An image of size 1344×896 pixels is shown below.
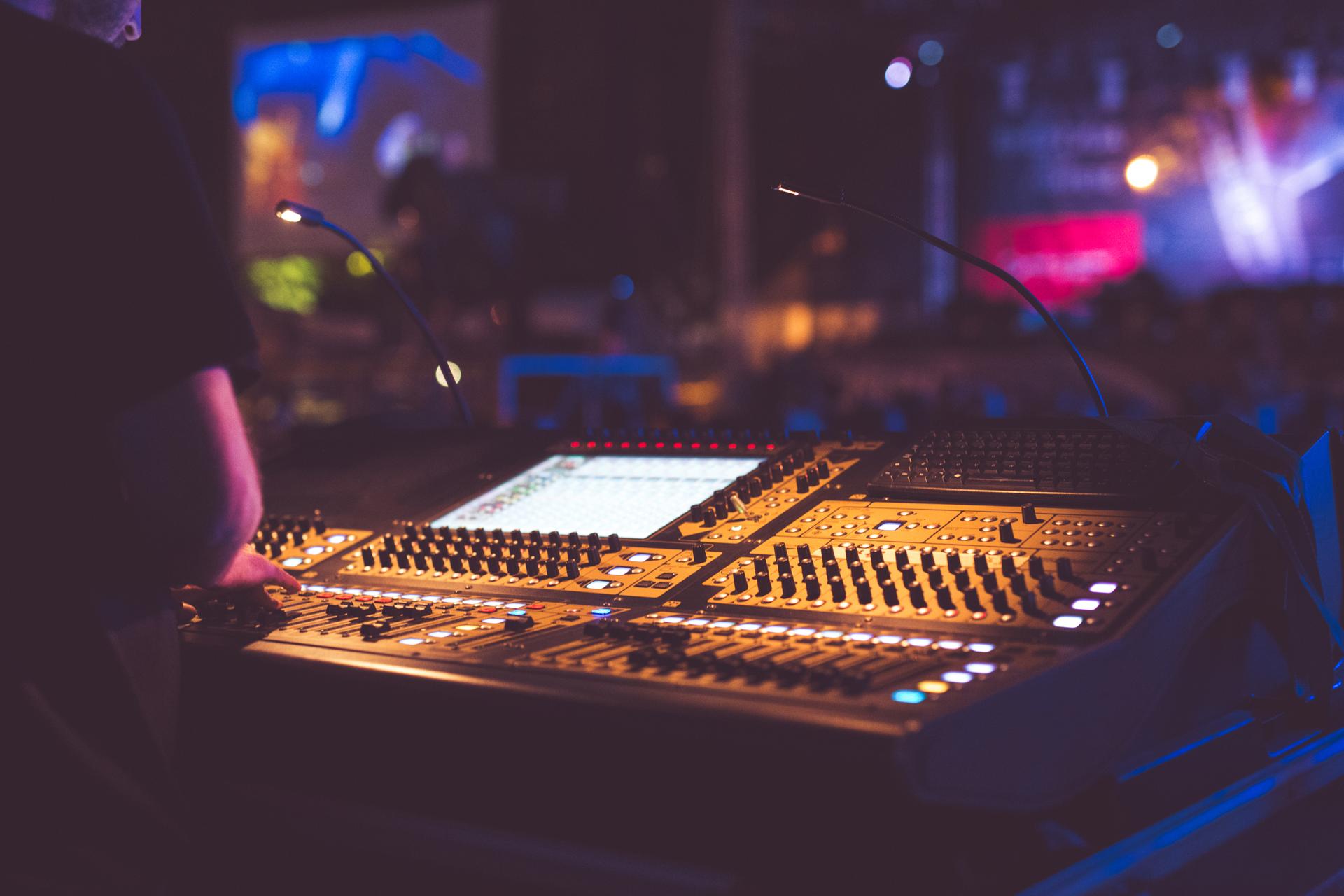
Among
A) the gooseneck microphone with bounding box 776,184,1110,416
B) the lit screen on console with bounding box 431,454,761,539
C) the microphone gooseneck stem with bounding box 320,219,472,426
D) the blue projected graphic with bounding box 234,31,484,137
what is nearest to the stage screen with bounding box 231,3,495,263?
the blue projected graphic with bounding box 234,31,484,137

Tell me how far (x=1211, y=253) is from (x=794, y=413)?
6151 millimetres

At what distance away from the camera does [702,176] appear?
31.5ft

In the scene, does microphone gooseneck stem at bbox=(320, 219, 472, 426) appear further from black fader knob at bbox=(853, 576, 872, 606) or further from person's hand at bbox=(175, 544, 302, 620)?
black fader knob at bbox=(853, 576, 872, 606)

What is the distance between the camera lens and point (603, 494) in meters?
1.52

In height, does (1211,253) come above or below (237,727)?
above

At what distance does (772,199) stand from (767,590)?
34.8 ft

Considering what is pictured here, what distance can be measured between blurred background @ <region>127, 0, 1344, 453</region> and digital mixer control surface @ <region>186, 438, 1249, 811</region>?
14.5 ft

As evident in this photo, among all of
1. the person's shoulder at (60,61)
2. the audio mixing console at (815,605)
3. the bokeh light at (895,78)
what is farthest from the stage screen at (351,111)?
the person's shoulder at (60,61)

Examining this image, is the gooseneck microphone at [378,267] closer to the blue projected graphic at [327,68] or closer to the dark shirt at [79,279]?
the dark shirt at [79,279]

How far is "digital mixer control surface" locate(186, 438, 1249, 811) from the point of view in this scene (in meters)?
0.86

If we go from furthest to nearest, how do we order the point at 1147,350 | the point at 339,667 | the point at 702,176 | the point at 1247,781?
1. the point at 702,176
2. the point at 1147,350
3. the point at 1247,781
4. the point at 339,667

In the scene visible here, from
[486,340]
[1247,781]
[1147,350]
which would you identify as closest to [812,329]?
[1147,350]

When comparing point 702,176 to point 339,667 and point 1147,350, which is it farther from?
point 339,667

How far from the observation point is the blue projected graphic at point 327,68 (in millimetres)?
9367
